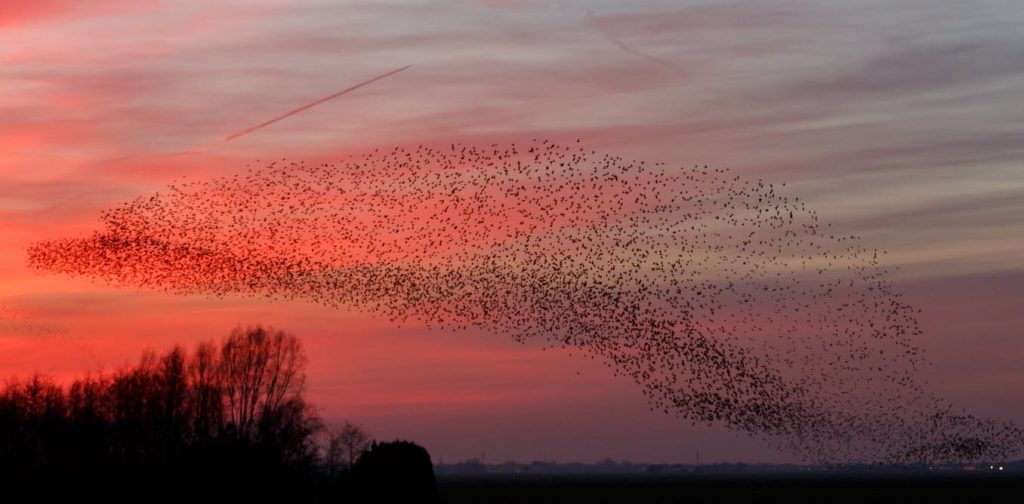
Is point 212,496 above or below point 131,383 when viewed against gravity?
below

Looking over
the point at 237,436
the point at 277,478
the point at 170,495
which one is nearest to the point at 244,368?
the point at 237,436

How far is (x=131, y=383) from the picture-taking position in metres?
144

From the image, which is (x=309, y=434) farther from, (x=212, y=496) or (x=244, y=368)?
(x=212, y=496)

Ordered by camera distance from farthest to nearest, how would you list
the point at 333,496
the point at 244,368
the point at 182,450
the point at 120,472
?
the point at 244,368 → the point at 182,450 → the point at 120,472 → the point at 333,496

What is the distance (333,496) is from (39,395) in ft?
181

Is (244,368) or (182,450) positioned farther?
(244,368)

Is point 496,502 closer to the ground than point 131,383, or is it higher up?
closer to the ground

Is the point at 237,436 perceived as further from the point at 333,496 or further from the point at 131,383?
the point at 333,496

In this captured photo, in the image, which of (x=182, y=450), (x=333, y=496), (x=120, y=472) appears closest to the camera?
(x=333, y=496)

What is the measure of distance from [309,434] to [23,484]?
3957 cm

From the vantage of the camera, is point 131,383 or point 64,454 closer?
point 64,454

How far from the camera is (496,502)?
13488cm

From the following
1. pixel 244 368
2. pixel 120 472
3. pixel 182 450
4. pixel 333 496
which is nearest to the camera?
pixel 333 496

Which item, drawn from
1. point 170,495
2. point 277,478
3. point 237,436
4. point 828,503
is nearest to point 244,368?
point 237,436
